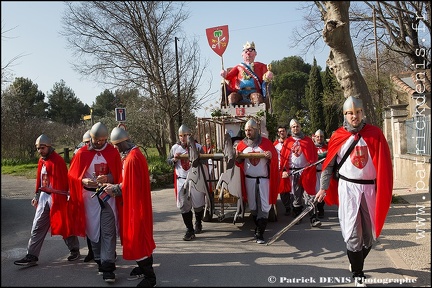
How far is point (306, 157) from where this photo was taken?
27.6ft

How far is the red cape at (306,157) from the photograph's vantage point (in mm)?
8219

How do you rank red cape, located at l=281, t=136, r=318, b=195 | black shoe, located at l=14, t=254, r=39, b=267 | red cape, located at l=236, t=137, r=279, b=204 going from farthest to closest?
red cape, located at l=281, t=136, r=318, b=195 < red cape, located at l=236, t=137, r=279, b=204 < black shoe, located at l=14, t=254, r=39, b=267

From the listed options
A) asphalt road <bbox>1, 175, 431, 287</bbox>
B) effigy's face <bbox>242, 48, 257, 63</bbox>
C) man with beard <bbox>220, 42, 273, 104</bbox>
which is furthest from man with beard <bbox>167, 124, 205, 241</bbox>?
effigy's face <bbox>242, 48, 257, 63</bbox>

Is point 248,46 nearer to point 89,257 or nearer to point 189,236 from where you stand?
point 189,236

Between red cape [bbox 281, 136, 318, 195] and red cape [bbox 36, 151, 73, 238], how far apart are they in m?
4.54

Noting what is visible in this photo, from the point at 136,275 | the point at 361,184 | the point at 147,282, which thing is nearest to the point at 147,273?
the point at 147,282

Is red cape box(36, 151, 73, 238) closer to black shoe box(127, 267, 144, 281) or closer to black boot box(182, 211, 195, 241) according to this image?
black shoe box(127, 267, 144, 281)

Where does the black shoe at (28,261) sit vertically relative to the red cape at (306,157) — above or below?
below

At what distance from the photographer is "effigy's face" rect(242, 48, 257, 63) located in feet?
31.8

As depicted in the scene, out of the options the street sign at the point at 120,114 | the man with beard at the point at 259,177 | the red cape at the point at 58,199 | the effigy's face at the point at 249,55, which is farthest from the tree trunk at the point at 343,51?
the street sign at the point at 120,114

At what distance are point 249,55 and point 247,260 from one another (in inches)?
219

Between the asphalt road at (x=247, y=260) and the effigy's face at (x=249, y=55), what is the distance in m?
3.95

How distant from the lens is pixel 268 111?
9078 millimetres

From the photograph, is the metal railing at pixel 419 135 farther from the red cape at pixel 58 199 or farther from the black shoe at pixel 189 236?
the red cape at pixel 58 199
